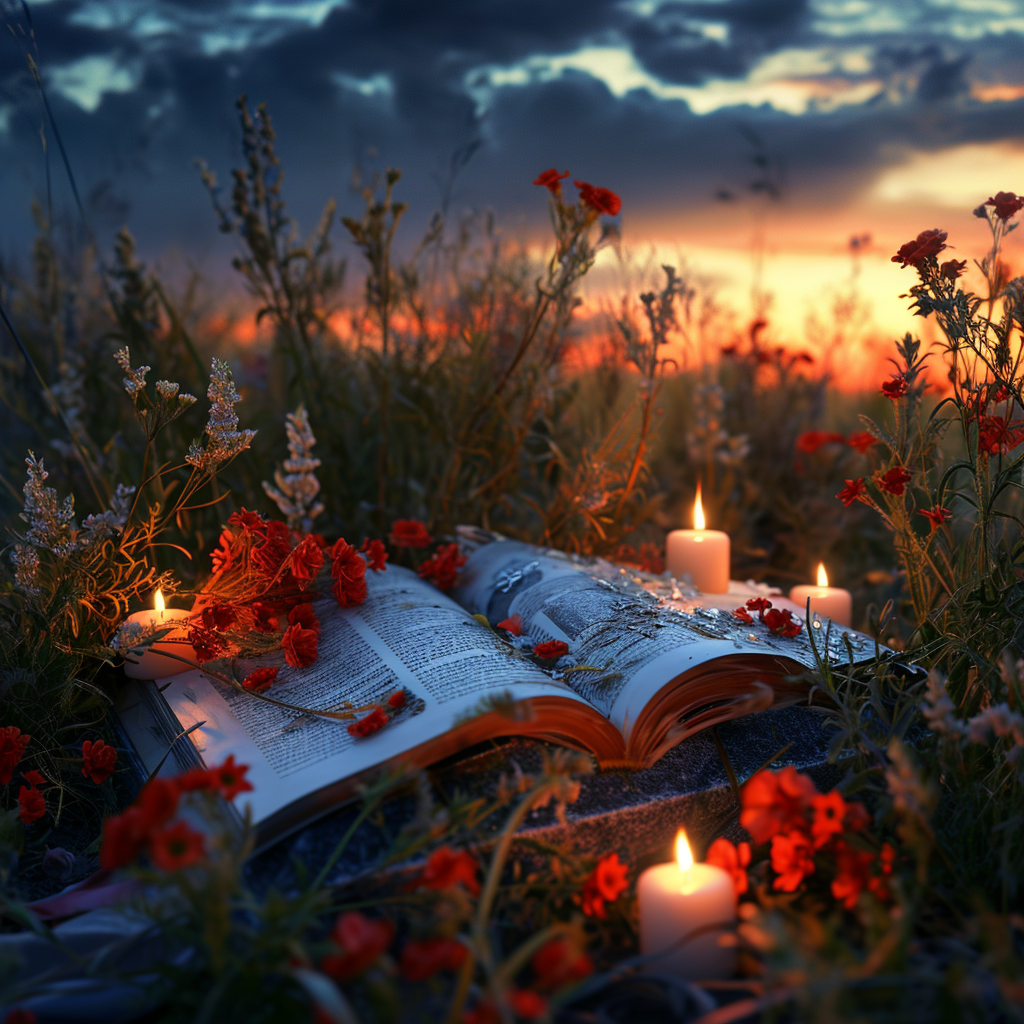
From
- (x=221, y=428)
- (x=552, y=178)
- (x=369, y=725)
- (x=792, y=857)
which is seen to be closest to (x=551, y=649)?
(x=369, y=725)

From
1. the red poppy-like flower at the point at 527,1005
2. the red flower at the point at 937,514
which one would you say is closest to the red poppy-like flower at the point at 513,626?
the red flower at the point at 937,514

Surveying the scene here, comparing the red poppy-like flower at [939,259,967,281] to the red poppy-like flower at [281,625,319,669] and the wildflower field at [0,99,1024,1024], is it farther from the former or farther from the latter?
the red poppy-like flower at [281,625,319,669]

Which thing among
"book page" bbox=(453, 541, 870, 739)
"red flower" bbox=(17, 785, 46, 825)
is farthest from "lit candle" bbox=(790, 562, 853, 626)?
"red flower" bbox=(17, 785, 46, 825)

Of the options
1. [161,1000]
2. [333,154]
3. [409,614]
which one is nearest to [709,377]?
[333,154]

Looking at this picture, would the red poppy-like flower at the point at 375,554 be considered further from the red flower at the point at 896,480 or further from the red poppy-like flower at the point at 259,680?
the red flower at the point at 896,480

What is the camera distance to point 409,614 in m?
1.18

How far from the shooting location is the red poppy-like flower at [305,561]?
114 cm

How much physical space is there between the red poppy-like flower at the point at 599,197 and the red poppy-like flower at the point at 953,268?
0.53m

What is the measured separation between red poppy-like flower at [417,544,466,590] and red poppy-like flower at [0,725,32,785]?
715 mm

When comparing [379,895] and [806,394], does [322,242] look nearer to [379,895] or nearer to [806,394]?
[379,895]

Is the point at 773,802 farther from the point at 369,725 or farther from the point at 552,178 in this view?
the point at 552,178

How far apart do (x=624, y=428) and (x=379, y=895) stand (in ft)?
5.16

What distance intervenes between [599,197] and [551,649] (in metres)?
0.77

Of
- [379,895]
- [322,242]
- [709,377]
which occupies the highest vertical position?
[322,242]
